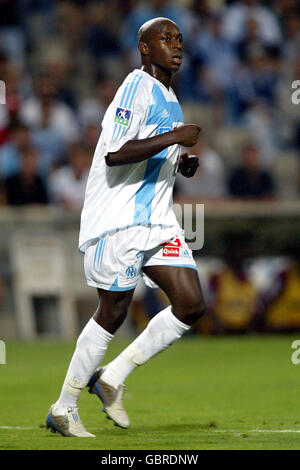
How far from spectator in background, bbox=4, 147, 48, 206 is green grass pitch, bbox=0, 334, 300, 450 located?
6.10ft

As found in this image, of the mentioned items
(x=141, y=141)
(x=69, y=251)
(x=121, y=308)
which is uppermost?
(x=141, y=141)

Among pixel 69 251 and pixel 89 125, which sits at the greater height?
pixel 89 125

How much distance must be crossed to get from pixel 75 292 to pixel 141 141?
23.7 ft

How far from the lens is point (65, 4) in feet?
54.1

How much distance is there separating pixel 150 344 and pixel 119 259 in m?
0.57

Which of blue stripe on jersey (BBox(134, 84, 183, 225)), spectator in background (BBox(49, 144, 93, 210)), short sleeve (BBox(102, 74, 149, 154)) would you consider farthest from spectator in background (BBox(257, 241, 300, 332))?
short sleeve (BBox(102, 74, 149, 154))

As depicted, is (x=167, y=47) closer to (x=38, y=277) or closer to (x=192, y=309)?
(x=192, y=309)

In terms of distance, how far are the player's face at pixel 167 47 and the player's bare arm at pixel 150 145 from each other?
19.5 inches

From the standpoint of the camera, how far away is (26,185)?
1273 cm

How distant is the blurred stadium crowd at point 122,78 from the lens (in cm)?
1316

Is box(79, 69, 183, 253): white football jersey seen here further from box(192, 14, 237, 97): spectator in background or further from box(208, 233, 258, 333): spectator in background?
box(192, 14, 237, 97): spectator in background

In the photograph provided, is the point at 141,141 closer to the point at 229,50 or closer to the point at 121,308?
the point at 121,308

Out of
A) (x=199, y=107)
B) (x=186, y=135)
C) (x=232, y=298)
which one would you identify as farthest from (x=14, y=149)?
(x=186, y=135)
